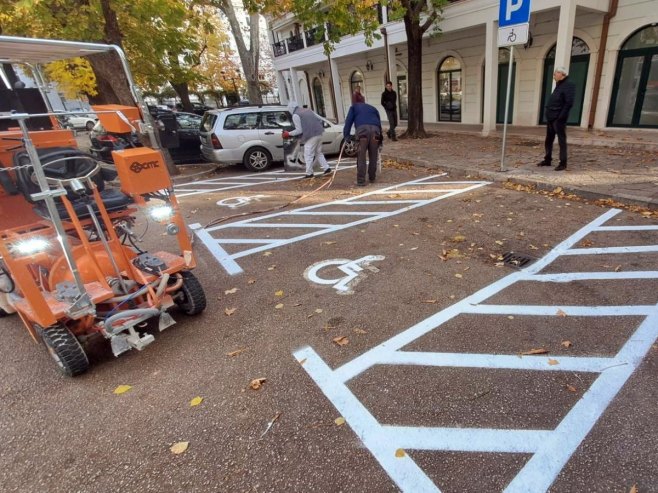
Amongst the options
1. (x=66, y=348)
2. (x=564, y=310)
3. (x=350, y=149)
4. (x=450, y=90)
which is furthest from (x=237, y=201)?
(x=450, y=90)

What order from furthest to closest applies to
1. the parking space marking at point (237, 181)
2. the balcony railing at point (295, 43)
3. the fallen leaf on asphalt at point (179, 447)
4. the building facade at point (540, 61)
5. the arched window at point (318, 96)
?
1. the arched window at point (318, 96)
2. the balcony railing at point (295, 43)
3. the building facade at point (540, 61)
4. the parking space marking at point (237, 181)
5. the fallen leaf on asphalt at point (179, 447)

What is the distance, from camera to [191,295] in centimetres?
348

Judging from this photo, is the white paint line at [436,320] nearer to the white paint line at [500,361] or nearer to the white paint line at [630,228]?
the white paint line at [500,361]

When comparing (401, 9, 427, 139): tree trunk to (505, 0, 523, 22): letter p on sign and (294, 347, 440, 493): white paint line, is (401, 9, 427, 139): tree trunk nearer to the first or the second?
(505, 0, 523, 22): letter p on sign

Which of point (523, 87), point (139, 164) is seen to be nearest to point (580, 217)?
point (139, 164)

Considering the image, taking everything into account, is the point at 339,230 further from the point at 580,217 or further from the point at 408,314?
the point at 580,217

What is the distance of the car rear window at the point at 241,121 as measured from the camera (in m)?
9.77

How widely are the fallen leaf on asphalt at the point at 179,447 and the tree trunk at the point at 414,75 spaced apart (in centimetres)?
1260

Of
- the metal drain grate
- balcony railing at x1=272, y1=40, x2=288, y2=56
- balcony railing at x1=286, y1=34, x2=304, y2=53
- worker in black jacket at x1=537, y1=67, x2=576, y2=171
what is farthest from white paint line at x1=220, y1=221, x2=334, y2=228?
balcony railing at x1=272, y1=40, x2=288, y2=56

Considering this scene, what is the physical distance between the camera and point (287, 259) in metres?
4.79

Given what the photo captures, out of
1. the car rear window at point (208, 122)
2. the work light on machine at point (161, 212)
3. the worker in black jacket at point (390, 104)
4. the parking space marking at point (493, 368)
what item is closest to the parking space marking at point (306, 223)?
the work light on machine at point (161, 212)

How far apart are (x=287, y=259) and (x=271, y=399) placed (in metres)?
2.37

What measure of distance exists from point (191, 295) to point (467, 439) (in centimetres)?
256

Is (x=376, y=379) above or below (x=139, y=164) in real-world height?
below
